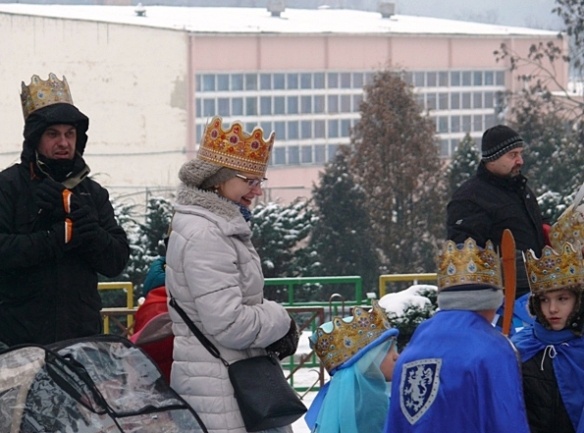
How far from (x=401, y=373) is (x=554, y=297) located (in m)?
0.81

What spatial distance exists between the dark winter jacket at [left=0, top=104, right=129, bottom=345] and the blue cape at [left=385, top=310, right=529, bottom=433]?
1176 mm

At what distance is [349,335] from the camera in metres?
5.83

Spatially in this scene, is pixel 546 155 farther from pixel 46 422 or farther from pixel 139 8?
pixel 139 8

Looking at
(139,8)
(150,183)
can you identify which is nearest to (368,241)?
(150,183)

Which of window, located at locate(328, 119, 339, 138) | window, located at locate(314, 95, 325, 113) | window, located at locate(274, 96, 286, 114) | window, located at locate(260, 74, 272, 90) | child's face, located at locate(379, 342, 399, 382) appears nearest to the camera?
child's face, located at locate(379, 342, 399, 382)

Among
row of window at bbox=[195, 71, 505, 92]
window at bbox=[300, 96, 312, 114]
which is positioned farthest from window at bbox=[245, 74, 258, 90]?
window at bbox=[300, 96, 312, 114]

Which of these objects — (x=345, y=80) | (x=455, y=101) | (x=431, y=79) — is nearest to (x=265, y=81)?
(x=345, y=80)

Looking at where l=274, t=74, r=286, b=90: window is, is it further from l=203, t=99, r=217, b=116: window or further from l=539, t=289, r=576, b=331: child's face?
l=539, t=289, r=576, b=331: child's face

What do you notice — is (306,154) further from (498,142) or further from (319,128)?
(498,142)

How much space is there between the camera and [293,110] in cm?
6544

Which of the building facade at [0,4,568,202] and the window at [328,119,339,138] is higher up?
the building facade at [0,4,568,202]

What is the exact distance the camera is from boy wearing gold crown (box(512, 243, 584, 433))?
5.40 meters

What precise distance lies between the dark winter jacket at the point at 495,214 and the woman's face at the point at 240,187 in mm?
1713

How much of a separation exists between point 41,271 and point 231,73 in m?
57.2
